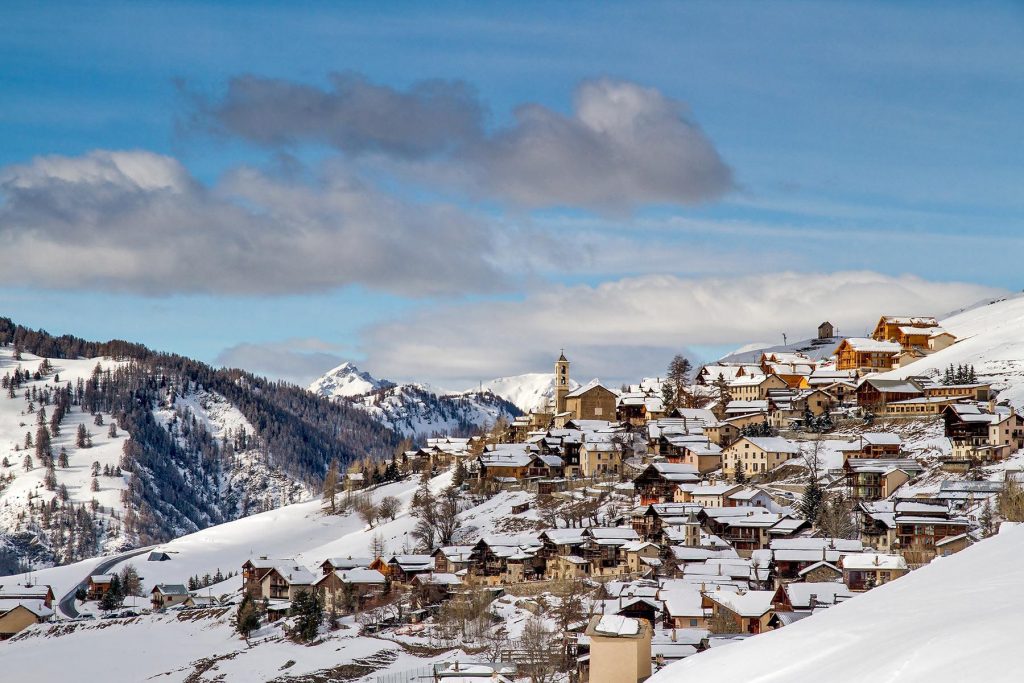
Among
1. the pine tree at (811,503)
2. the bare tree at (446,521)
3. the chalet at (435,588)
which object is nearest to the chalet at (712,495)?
the pine tree at (811,503)

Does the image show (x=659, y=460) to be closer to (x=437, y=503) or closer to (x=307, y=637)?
(x=437, y=503)

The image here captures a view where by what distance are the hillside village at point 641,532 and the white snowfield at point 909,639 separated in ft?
97.4

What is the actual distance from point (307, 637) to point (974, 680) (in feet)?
224

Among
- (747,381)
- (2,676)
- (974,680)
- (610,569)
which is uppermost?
(747,381)

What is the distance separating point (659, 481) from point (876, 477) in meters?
18.2

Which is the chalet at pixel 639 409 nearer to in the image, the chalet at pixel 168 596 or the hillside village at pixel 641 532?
the hillside village at pixel 641 532

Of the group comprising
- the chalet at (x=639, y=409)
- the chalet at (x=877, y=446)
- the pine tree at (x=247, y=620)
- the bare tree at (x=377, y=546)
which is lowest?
the pine tree at (x=247, y=620)

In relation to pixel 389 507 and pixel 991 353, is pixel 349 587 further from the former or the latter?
pixel 991 353

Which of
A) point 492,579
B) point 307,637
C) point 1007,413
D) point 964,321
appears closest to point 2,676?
point 307,637

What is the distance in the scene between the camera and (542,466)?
11219 cm

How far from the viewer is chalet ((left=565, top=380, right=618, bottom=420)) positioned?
137000mm

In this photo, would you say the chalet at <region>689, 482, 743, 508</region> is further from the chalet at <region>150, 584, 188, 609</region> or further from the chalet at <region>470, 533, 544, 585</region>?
the chalet at <region>150, 584, 188, 609</region>

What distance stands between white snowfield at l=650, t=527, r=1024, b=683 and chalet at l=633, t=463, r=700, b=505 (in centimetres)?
7327

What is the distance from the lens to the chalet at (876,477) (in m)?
86.6
